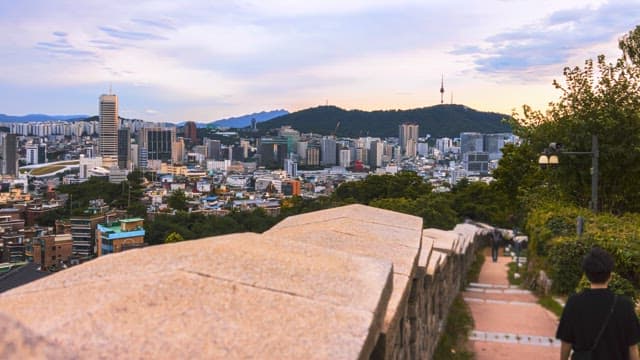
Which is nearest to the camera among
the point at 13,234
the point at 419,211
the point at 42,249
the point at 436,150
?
the point at 419,211

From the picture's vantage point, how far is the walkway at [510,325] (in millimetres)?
6410

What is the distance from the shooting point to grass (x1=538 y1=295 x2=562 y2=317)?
7957 millimetres

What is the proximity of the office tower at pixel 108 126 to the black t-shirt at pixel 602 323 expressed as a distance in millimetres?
166296

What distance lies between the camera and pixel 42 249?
162 feet

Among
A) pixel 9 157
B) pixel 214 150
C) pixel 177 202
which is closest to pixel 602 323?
pixel 177 202

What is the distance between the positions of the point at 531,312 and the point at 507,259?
9.69 m

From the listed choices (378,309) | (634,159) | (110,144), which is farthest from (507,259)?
(110,144)

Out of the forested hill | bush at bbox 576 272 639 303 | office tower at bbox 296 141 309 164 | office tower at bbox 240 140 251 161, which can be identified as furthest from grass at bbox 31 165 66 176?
bush at bbox 576 272 639 303

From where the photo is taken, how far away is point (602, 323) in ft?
9.46

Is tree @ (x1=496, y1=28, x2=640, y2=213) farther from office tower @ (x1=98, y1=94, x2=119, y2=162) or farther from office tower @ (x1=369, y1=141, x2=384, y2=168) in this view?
office tower @ (x1=98, y1=94, x2=119, y2=162)

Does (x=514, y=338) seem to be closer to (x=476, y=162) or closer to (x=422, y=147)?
(x=476, y=162)

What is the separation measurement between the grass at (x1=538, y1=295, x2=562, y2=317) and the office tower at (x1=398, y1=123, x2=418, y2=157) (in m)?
168

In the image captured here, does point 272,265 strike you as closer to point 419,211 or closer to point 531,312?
point 531,312

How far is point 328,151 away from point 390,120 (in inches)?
1043
